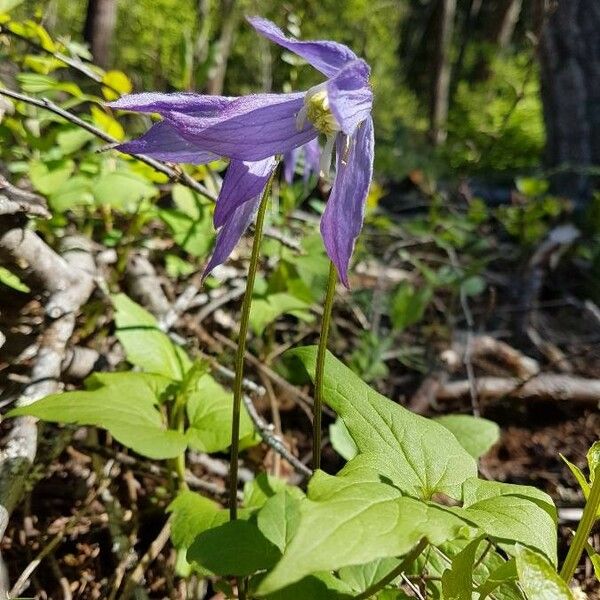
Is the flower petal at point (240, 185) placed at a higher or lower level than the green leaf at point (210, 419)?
higher

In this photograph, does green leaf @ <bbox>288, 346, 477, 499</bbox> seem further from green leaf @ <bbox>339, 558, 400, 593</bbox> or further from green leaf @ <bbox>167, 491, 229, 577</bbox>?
green leaf @ <bbox>167, 491, 229, 577</bbox>

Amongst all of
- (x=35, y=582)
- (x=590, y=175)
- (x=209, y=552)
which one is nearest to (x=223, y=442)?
(x=209, y=552)

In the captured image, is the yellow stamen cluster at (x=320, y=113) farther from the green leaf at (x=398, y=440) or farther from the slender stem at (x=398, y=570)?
the slender stem at (x=398, y=570)

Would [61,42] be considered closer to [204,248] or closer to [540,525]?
[204,248]

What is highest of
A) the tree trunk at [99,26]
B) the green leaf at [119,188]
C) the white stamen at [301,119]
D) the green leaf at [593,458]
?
the tree trunk at [99,26]

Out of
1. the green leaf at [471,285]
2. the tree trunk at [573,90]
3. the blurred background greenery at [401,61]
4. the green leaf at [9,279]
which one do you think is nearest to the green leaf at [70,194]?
the green leaf at [9,279]

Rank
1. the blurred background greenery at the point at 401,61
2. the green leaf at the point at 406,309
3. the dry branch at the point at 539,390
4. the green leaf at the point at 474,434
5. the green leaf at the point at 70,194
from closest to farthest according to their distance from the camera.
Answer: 1. the green leaf at the point at 474,434
2. the green leaf at the point at 70,194
3. the dry branch at the point at 539,390
4. the green leaf at the point at 406,309
5. the blurred background greenery at the point at 401,61
